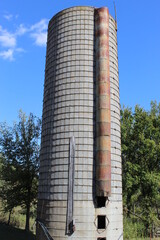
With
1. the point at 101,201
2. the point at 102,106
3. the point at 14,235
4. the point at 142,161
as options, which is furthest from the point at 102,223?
the point at 142,161

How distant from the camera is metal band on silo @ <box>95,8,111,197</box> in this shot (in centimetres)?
1532

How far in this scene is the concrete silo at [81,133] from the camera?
49.7ft

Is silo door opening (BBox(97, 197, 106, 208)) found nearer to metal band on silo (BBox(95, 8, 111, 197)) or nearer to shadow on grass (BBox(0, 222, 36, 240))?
metal band on silo (BBox(95, 8, 111, 197))

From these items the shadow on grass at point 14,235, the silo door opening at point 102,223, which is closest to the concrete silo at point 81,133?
the silo door opening at point 102,223

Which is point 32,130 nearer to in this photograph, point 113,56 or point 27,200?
point 27,200

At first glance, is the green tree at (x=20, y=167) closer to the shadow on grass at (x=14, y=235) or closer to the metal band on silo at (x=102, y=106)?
the shadow on grass at (x=14, y=235)

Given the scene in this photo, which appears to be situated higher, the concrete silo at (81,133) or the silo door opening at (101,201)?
the concrete silo at (81,133)

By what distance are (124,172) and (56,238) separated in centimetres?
1785

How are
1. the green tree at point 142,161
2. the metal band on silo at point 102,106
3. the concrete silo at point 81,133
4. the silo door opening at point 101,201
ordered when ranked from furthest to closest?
the green tree at point 142,161
the silo door opening at point 101,201
the metal band on silo at point 102,106
the concrete silo at point 81,133

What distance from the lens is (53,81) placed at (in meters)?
18.7

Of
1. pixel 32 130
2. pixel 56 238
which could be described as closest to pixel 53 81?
pixel 56 238

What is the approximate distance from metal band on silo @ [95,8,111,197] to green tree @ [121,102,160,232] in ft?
48.6

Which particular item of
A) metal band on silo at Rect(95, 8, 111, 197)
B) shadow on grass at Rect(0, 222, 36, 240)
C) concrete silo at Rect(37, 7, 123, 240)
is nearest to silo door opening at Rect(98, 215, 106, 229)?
concrete silo at Rect(37, 7, 123, 240)

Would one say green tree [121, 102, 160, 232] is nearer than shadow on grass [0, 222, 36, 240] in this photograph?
No
